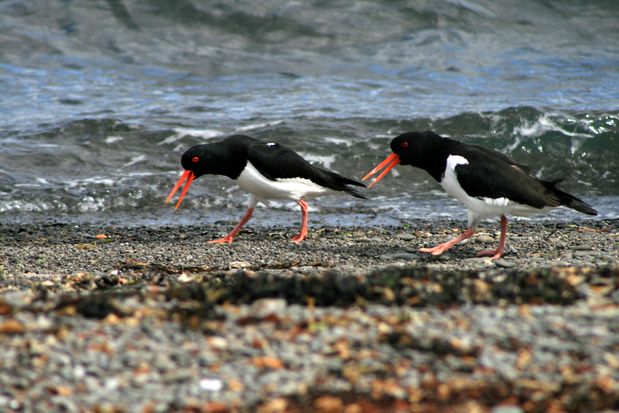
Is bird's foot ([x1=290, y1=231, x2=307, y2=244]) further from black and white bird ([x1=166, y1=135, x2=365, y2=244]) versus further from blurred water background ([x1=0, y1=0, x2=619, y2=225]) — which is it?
blurred water background ([x1=0, y1=0, x2=619, y2=225])

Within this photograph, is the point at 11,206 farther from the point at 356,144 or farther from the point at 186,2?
the point at 186,2

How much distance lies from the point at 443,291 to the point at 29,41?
15.1 metres

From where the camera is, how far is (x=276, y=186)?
29.7 ft

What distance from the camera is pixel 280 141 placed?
1332cm

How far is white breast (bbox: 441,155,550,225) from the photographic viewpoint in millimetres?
7777

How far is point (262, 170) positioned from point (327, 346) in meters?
5.02

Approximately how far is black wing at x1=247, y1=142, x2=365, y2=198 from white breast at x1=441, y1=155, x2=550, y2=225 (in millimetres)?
A: 1543

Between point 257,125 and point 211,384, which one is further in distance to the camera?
point 257,125

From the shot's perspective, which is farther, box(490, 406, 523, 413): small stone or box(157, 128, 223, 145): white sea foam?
box(157, 128, 223, 145): white sea foam

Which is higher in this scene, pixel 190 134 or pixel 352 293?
pixel 352 293

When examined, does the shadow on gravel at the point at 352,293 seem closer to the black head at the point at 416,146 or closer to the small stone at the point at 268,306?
the small stone at the point at 268,306

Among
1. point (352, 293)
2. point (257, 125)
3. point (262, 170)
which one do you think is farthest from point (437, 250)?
point (257, 125)

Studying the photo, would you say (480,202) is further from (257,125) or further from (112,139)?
(112,139)

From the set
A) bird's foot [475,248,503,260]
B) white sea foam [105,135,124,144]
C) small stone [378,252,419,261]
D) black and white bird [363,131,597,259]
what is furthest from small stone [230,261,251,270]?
white sea foam [105,135,124,144]
